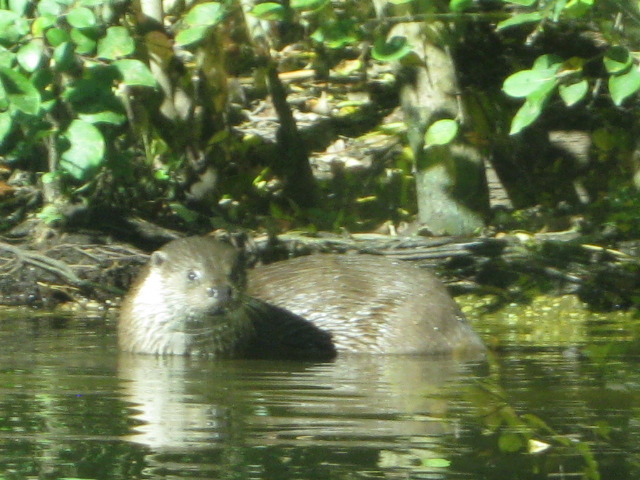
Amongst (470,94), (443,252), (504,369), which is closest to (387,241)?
(443,252)

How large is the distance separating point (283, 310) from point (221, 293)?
0.41 m

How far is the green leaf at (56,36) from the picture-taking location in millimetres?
3621

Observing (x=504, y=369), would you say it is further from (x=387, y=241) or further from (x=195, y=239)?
(x=387, y=241)

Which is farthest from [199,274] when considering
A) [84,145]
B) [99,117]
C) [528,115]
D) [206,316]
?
[528,115]

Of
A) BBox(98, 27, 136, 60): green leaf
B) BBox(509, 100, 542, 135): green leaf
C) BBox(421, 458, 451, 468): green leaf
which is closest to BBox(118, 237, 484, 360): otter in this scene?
BBox(98, 27, 136, 60): green leaf

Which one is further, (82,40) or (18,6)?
(82,40)

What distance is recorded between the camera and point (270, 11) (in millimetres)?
3699

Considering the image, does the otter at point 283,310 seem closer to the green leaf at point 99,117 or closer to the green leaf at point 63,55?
the green leaf at point 99,117

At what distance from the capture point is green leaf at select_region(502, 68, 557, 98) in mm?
3107

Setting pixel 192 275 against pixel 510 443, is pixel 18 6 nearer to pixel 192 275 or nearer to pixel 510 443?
pixel 192 275

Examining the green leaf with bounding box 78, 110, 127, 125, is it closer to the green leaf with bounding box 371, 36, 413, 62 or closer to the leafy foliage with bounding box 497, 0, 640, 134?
the green leaf with bounding box 371, 36, 413, 62

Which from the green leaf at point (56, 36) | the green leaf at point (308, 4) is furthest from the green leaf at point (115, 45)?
the green leaf at point (308, 4)

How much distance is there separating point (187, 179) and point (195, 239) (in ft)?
6.80

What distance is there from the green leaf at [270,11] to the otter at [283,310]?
1056 millimetres
